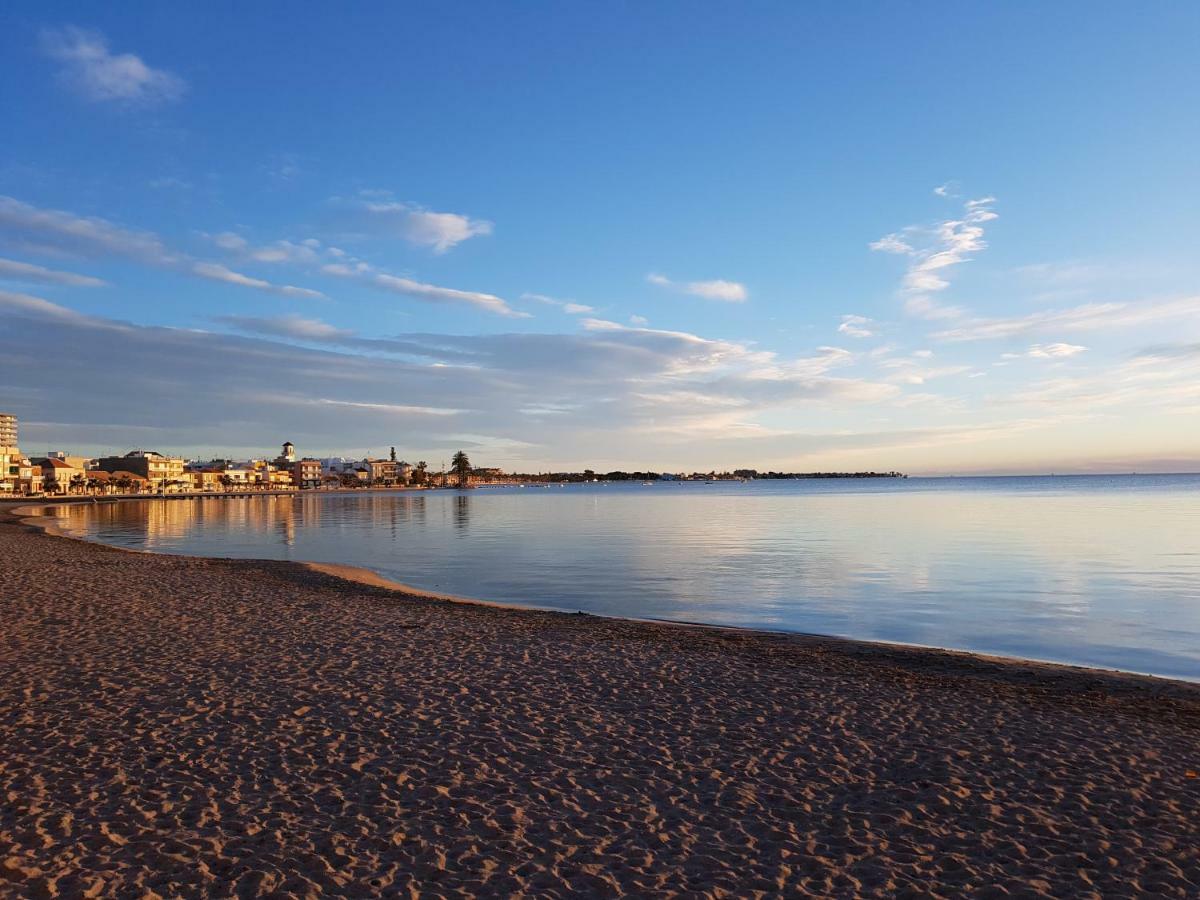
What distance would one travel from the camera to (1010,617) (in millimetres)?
22281

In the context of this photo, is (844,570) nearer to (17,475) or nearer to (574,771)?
(574,771)

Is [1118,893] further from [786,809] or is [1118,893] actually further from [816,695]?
[816,695]

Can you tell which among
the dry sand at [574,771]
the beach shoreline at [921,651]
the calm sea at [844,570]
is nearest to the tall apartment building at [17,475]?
the calm sea at [844,570]

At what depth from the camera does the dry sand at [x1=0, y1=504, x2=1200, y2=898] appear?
6.32 metres

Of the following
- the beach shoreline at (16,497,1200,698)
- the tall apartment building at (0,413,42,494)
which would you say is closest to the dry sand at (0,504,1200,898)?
the beach shoreline at (16,497,1200,698)

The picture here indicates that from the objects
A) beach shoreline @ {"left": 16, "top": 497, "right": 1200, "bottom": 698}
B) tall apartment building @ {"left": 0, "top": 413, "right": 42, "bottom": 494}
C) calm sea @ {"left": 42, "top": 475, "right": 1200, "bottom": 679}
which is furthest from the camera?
tall apartment building @ {"left": 0, "top": 413, "right": 42, "bottom": 494}

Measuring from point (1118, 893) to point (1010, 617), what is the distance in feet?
59.3

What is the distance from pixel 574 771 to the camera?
334 inches

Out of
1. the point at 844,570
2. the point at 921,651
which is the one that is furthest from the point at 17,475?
the point at 921,651

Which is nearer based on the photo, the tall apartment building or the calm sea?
the calm sea

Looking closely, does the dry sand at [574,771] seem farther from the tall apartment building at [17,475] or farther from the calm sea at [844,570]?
the tall apartment building at [17,475]

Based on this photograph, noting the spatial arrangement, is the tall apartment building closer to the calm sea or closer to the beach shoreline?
the calm sea

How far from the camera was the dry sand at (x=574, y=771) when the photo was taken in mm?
6316

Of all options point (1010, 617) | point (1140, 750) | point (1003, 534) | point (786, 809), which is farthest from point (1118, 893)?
point (1003, 534)
